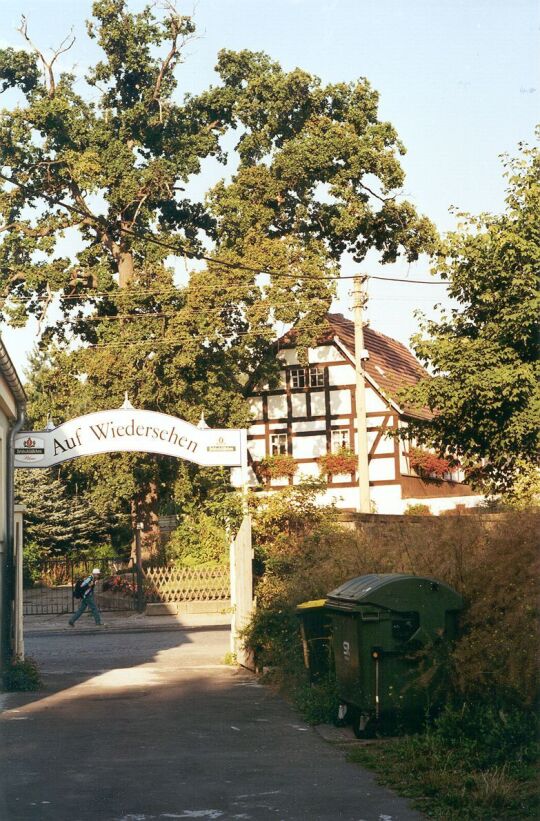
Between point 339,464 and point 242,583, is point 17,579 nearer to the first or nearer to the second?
point 242,583

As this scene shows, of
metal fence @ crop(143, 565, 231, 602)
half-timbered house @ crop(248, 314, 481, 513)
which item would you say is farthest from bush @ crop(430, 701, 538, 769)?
half-timbered house @ crop(248, 314, 481, 513)

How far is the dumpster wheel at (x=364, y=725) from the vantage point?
11203 millimetres

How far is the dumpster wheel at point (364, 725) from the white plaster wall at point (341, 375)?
3477 centimetres

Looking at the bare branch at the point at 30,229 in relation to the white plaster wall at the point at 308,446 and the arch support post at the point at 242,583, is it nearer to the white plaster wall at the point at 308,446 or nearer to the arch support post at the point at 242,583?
the white plaster wall at the point at 308,446

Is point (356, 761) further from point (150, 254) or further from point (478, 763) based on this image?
point (150, 254)

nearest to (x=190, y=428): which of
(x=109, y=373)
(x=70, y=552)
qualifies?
(x=109, y=373)

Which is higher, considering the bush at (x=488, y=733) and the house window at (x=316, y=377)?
the house window at (x=316, y=377)

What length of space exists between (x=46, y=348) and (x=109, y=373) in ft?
Answer: 14.2

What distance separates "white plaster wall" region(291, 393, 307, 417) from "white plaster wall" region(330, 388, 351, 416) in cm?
112

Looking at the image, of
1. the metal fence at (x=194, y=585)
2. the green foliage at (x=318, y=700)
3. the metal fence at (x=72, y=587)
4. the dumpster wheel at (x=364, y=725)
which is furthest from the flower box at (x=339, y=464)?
the dumpster wheel at (x=364, y=725)

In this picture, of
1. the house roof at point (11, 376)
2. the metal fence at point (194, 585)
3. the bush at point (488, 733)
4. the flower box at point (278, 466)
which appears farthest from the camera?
the flower box at point (278, 466)

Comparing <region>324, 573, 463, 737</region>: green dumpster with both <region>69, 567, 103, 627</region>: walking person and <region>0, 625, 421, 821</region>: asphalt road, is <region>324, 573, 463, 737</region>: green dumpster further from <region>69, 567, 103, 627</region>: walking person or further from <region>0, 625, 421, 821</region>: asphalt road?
<region>69, 567, 103, 627</region>: walking person

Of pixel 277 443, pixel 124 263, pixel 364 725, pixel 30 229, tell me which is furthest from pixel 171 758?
pixel 277 443

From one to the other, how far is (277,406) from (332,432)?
8.09ft
